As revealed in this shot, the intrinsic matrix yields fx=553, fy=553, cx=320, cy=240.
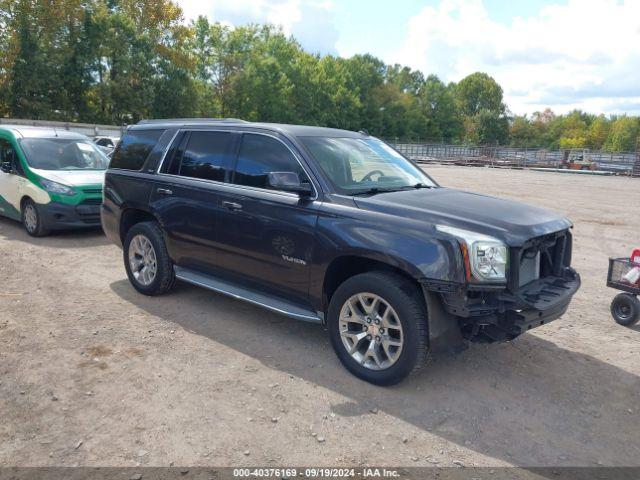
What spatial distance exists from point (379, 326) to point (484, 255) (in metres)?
0.94

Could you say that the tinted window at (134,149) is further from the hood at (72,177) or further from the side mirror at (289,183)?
the hood at (72,177)

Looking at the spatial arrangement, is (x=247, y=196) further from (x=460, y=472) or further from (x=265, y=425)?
(x=460, y=472)

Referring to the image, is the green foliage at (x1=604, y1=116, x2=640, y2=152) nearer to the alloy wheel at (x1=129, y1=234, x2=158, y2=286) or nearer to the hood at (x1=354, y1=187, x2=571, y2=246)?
the hood at (x1=354, y1=187, x2=571, y2=246)

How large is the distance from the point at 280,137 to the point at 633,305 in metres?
3.93

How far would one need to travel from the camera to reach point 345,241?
423 centimetres

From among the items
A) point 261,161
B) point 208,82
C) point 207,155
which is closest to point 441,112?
point 208,82

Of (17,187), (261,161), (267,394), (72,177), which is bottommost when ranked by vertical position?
(267,394)

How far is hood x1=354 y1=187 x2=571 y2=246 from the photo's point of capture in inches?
155

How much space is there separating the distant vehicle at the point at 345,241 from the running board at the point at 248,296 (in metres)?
0.01

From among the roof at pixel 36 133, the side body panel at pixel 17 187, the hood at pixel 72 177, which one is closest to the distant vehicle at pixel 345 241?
the hood at pixel 72 177

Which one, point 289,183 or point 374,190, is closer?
point 289,183

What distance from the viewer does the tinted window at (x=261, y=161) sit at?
487 cm

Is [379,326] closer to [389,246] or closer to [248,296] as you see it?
[389,246]

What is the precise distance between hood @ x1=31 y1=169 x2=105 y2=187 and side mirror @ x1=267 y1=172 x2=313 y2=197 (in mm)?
5973
